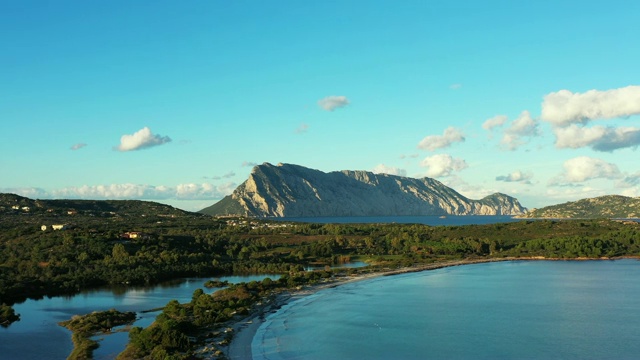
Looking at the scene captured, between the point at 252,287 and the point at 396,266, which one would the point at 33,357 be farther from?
the point at 396,266

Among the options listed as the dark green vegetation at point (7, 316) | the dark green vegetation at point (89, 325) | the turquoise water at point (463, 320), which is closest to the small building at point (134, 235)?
the turquoise water at point (463, 320)

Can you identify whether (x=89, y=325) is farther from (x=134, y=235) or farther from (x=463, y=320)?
(x=134, y=235)

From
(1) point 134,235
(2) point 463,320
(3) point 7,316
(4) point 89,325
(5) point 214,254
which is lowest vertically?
(2) point 463,320

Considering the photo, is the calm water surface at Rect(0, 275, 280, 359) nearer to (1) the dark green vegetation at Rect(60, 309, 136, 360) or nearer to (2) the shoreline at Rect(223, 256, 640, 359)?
(1) the dark green vegetation at Rect(60, 309, 136, 360)

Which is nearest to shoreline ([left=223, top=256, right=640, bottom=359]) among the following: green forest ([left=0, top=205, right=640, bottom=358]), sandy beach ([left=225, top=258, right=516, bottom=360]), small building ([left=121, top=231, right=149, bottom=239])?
sandy beach ([left=225, top=258, right=516, bottom=360])

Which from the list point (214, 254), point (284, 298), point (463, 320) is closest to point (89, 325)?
point (284, 298)

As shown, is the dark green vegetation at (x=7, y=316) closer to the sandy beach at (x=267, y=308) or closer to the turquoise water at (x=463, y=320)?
the sandy beach at (x=267, y=308)
